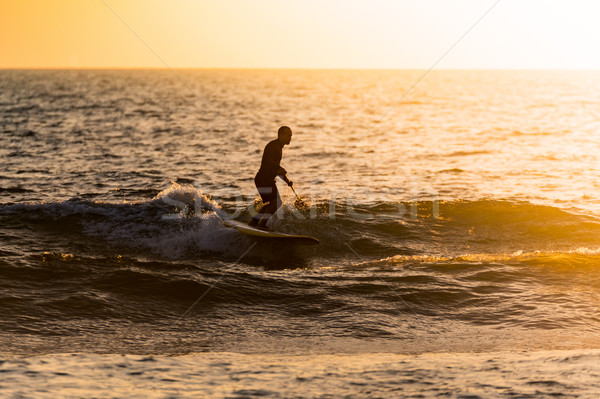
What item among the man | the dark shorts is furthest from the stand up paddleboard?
the dark shorts

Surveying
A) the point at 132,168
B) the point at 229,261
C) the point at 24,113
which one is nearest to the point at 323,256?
the point at 229,261

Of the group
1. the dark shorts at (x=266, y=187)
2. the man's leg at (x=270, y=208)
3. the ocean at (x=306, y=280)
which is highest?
the dark shorts at (x=266, y=187)

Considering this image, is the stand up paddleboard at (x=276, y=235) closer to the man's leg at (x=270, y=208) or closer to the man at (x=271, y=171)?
the man's leg at (x=270, y=208)

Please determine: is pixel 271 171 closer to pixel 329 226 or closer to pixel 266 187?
pixel 266 187

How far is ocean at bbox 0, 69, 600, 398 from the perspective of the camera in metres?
6.29

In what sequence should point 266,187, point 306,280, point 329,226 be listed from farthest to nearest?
point 329,226
point 266,187
point 306,280

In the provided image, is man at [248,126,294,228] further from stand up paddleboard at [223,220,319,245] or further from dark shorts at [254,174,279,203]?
stand up paddleboard at [223,220,319,245]

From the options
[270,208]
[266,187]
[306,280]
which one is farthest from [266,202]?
[306,280]

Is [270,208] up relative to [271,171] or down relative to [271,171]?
down

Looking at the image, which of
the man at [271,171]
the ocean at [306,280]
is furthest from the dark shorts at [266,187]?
the ocean at [306,280]

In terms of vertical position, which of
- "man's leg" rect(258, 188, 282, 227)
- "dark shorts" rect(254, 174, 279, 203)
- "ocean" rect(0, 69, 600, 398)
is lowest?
"ocean" rect(0, 69, 600, 398)

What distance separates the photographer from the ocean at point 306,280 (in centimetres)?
629

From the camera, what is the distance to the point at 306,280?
10695mm

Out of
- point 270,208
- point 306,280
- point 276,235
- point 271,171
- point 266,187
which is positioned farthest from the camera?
point 270,208
